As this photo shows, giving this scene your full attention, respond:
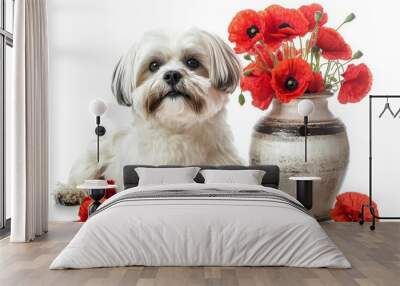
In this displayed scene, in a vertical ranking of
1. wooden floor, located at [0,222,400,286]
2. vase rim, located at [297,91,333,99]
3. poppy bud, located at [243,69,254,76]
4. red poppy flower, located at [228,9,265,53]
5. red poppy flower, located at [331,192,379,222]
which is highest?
red poppy flower, located at [228,9,265,53]

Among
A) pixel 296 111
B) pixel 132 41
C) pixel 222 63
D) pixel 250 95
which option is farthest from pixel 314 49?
pixel 132 41

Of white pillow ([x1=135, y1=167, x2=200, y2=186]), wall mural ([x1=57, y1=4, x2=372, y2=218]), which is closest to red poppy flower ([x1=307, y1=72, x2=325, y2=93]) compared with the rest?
wall mural ([x1=57, y1=4, x2=372, y2=218])

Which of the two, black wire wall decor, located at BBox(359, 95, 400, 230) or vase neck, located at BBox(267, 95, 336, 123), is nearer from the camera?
black wire wall decor, located at BBox(359, 95, 400, 230)

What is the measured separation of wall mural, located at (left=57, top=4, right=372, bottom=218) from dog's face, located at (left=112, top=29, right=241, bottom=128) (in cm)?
1

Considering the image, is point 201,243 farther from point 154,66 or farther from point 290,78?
point 290,78

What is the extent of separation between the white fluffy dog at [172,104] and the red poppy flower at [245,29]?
13cm

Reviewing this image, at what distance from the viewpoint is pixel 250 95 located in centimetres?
619

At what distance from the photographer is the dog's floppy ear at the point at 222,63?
6.07 m

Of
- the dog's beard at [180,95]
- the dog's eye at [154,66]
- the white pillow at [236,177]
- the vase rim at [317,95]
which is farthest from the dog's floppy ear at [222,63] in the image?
the white pillow at [236,177]

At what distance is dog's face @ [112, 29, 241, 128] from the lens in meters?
5.84

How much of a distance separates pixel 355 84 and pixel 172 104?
1953 millimetres

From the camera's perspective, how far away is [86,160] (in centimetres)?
626

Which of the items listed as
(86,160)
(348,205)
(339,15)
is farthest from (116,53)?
(348,205)

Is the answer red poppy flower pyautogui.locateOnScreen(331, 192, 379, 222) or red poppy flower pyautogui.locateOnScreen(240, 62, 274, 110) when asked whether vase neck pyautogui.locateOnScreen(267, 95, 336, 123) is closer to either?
red poppy flower pyautogui.locateOnScreen(240, 62, 274, 110)
